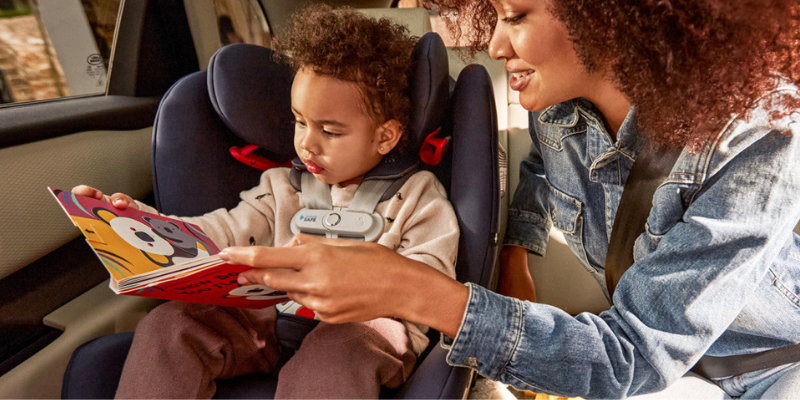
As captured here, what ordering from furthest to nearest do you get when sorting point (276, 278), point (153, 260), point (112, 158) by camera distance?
1. point (112, 158)
2. point (153, 260)
3. point (276, 278)

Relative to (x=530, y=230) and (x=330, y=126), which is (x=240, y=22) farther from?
(x=530, y=230)

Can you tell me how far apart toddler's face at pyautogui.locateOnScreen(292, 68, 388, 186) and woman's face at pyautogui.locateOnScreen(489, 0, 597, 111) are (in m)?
0.35

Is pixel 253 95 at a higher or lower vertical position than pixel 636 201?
higher

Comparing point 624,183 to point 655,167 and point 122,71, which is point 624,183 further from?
point 122,71

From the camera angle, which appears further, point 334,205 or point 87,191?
point 334,205

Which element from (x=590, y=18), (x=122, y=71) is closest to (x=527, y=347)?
(x=590, y=18)

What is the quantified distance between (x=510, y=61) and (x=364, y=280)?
0.52m

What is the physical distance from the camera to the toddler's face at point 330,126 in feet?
3.43

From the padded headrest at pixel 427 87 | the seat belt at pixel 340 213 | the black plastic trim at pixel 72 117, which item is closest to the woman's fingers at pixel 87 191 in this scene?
the black plastic trim at pixel 72 117

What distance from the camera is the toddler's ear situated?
1.12m

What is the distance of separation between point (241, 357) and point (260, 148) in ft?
1.85

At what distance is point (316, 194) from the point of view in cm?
117

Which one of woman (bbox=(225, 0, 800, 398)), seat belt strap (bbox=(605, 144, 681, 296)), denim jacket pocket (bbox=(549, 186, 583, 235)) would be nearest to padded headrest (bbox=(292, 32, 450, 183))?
woman (bbox=(225, 0, 800, 398))

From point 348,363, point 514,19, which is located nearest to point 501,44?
point 514,19
